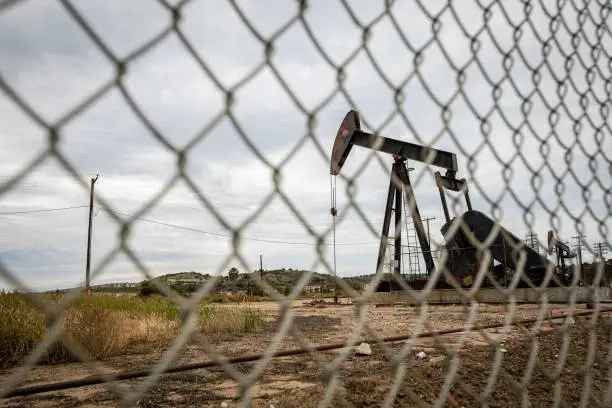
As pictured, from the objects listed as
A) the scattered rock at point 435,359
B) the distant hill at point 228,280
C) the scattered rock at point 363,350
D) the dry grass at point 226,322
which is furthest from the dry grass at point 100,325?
the distant hill at point 228,280

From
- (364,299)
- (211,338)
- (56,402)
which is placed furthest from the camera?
(211,338)

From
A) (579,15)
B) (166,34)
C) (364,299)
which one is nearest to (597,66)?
(579,15)

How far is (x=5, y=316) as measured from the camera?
461 cm

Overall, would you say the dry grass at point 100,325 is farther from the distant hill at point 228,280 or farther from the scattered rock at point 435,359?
the distant hill at point 228,280

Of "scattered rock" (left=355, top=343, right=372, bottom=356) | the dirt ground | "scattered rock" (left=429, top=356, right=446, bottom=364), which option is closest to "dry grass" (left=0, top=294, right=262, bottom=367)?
the dirt ground

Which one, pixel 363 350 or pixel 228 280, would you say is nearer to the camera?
pixel 228 280

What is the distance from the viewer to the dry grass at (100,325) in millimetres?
4629

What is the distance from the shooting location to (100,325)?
519 cm

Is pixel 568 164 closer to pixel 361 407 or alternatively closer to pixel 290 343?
pixel 361 407

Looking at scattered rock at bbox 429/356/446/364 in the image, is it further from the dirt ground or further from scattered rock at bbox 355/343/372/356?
scattered rock at bbox 355/343/372/356

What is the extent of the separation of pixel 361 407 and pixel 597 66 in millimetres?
2075

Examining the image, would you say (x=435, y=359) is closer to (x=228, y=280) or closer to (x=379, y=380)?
(x=379, y=380)

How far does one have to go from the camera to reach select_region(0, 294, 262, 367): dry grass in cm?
463

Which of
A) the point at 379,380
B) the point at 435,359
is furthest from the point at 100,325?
the point at 435,359
